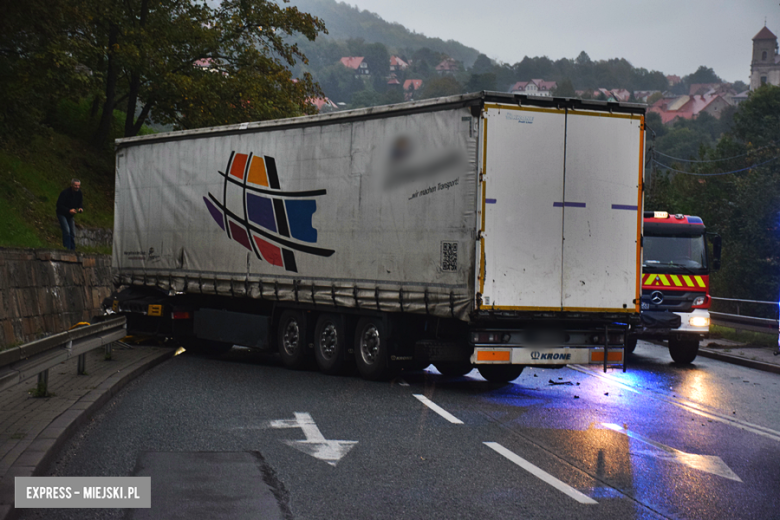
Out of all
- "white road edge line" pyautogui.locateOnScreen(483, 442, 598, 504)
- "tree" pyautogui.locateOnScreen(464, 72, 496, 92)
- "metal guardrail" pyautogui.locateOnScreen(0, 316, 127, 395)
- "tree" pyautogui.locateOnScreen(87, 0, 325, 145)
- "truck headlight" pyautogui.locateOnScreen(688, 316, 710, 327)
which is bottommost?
"white road edge line" pyautogui.locateOnScreen(483, 442, 598, 504)

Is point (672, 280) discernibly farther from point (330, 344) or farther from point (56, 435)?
point (56, 435)

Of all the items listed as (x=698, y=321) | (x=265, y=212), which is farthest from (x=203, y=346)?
(x=698, y=321)

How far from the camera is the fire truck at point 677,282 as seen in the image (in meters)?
15.6

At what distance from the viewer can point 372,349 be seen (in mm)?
11469

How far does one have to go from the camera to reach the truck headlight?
15562 millimetres

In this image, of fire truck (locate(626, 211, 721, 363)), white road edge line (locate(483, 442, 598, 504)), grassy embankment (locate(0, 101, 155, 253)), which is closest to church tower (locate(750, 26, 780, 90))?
grassy embankment (locate(0, 101, 155, 253))

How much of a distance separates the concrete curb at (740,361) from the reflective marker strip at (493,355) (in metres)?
7.38

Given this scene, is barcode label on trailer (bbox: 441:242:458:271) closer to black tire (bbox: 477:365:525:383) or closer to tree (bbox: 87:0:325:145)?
black tire (bbox: 477:365:525:383)

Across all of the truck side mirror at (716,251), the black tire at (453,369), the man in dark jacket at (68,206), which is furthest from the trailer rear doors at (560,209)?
the man in dark jacket at (68,206)

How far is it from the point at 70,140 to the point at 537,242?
2705 centimetres

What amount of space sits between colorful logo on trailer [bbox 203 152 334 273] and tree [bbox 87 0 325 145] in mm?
16441

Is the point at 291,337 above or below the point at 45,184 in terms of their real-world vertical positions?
below

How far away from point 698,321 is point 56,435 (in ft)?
39.3

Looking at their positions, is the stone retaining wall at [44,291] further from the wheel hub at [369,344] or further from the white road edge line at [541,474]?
the white road edge line at [541,474]
